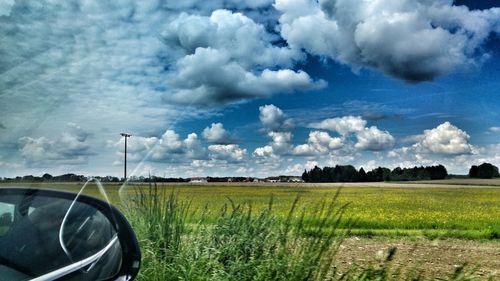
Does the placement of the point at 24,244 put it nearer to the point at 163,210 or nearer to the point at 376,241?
the point at 163,210

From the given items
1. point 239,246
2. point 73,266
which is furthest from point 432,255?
point 73,266

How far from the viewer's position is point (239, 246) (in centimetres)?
582

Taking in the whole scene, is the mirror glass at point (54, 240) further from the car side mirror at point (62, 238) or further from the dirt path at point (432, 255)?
the dirt path at point (432, 255)

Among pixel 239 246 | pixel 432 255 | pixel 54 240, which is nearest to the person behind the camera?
pixel 54 240

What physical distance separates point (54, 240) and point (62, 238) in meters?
0.03

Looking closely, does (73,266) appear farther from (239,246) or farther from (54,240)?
(239,246)

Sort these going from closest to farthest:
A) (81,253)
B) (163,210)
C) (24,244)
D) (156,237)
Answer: (24,244) → (81,253) → (156,237) → (163,210)

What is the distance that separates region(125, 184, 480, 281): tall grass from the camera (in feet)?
15.5

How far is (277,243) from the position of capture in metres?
5.79

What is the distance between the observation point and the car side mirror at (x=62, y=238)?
5.88ft

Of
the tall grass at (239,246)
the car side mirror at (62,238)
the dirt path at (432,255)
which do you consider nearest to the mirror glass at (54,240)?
the car side mirror at (62,238)

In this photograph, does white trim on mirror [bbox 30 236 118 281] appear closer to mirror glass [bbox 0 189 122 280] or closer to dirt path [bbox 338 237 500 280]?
mirror glass [bbox 0 189 122 280]

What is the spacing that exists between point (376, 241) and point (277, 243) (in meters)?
6.81

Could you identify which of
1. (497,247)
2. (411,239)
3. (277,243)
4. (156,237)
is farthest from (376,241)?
(156,237)
